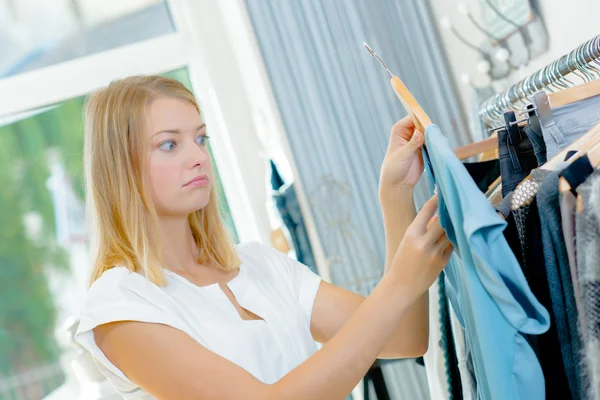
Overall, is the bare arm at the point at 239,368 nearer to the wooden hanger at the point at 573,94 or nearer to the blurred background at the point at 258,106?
the wooden hanger at the point at 573,94

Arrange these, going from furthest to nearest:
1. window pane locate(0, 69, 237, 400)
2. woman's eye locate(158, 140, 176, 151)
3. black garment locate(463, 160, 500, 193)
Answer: window pane locate(0, 69, 237, 400)
black garment locate(463, 160, 500, 193)
woman's eye locate(158, 140, 176, 151)

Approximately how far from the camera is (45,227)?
13.1 feet

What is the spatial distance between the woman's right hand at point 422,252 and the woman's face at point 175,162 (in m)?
0.49

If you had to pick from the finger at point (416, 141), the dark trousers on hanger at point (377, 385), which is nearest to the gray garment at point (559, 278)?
the finger at point (416, 141)

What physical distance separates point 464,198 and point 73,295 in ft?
11.1

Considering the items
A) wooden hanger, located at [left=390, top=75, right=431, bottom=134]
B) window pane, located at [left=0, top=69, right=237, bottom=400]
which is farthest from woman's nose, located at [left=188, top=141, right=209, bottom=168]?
window pane, located at [left=0, top=69, right=237, bottom=400]

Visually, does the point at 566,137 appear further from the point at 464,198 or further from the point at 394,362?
the point at 394,362

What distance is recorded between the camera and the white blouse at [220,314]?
4.64 feet

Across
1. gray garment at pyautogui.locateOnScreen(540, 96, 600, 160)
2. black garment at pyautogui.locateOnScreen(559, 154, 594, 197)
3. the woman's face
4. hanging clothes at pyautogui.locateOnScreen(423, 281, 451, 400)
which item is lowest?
hanging clothes at pyautogui.locateOnScreen(423, 281, 451, 400)

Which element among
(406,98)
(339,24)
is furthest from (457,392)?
(339,24)

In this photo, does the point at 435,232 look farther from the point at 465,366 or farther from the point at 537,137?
the point at 465,366

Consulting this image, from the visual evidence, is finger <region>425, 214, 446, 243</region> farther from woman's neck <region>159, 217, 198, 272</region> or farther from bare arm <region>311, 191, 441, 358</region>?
woman's neck <region>159, 217, 198, 272</region>

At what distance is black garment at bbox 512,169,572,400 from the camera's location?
106 cm

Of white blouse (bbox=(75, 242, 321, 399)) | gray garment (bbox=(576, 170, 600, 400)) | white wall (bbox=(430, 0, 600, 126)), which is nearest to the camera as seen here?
gray garment (bbox=(576, 170, 600, 400))
